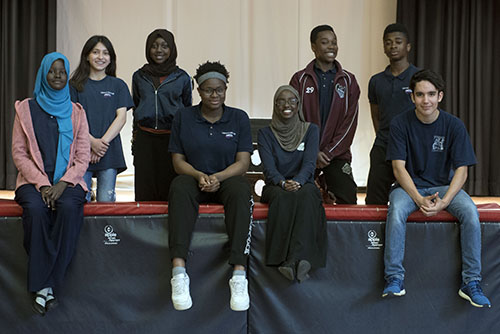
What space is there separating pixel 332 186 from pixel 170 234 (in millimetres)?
1331

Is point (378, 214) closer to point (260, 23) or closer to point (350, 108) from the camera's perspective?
point (350, 108)

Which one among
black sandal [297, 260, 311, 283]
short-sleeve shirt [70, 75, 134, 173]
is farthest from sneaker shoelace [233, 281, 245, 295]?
short-sleeve shirt [70, 75, 134, 173]

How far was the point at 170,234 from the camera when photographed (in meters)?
3.14

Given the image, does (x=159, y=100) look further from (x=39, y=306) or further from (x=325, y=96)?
(x=39, y=306)

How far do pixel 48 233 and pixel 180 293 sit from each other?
2.41ft

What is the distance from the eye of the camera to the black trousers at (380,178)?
389 centimetres

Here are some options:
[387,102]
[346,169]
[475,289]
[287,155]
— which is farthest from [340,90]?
[475,289]

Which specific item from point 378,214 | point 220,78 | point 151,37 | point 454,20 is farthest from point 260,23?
point 378,214

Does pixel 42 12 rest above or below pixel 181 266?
above

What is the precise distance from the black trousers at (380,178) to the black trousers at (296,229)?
79 centimetres

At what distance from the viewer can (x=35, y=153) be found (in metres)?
3.26

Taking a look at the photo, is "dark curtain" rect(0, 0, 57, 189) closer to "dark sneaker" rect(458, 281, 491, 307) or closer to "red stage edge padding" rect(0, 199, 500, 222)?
"red stage edge padding" rect(0, 199, 500, 222)

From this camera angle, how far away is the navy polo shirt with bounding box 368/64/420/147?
3953 mm

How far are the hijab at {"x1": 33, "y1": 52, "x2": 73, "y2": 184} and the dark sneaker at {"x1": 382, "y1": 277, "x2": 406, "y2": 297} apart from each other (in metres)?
1.81
